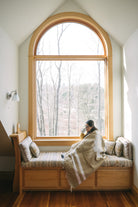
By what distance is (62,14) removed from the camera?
3719mm

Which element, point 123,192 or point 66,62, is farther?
point 66,62

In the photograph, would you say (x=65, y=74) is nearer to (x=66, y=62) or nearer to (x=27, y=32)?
(x=66, y=62)

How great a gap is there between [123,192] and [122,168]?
391 millimetres

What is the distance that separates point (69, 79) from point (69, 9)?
1384mm

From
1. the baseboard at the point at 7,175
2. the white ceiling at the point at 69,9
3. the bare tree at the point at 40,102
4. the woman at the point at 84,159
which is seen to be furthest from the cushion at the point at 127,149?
the baseboard at the point at 7,175

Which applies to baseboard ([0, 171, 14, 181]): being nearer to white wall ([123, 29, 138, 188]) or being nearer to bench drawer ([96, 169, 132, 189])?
bench drawer ([96, 169, 132, 189])

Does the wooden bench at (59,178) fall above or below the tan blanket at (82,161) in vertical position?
below

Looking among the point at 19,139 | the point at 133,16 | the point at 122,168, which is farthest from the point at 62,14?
the point at 122,168

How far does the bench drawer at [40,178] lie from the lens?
3129 millimetres

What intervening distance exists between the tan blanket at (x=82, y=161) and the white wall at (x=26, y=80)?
2.44 ft

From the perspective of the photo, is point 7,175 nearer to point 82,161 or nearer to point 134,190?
point 82,161

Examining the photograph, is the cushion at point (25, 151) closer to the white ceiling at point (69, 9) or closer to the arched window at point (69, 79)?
the arched window at point (69, 79)

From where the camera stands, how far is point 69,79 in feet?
12.5

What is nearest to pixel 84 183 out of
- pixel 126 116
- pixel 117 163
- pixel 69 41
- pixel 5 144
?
pixel 117 163
